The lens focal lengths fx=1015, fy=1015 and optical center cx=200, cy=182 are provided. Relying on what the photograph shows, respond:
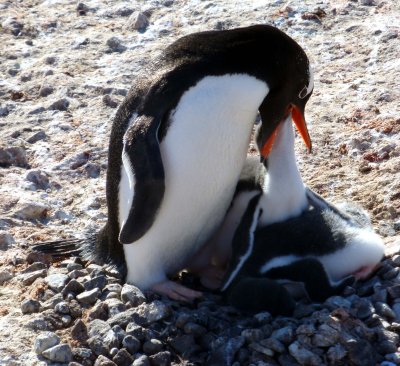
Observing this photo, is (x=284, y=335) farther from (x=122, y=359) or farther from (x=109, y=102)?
(x=109, y=102)

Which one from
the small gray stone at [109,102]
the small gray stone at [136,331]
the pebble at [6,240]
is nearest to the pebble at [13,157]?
the small gray stone at [109,102]

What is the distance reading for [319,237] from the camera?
374 centimetres

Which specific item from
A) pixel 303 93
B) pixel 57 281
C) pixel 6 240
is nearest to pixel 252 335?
pixel 57 281

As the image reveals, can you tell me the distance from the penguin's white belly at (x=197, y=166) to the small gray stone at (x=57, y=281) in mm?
250

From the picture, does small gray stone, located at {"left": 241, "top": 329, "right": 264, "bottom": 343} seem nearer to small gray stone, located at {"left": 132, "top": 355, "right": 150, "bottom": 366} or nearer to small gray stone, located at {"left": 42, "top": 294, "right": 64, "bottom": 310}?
small gray stone, located at {"left": 132, "top": 355, "right": 150, "bottom": 366}

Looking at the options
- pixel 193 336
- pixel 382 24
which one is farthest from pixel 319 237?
pixel 382 24

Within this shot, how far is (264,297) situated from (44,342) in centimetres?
75

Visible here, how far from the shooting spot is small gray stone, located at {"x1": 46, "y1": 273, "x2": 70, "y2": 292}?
3.78 m

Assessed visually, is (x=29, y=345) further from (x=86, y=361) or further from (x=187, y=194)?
(x=187, y=194)

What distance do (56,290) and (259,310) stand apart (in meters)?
0.80

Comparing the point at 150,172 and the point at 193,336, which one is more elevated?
the point at 150,172

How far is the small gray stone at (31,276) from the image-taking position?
392 centimetres

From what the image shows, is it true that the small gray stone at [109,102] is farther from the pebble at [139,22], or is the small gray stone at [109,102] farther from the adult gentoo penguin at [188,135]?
the adult gentoo penguin at [188,135]

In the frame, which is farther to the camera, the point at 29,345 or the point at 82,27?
the point at 82,27
